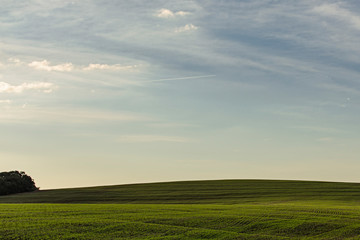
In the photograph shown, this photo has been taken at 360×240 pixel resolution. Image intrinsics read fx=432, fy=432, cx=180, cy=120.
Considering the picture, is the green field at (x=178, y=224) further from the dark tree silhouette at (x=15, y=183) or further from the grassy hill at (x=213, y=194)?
the dark tree silhouette at (x=15, y=183)

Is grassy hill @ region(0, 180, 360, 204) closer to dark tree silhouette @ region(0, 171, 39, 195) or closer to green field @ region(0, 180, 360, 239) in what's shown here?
dark tree silhouette @ region(0, 171, 39, 195)

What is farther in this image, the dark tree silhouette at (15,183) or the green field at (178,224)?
the dark tree silhouette at (15,183)

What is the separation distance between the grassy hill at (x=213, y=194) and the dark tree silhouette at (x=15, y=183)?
7.83 metres

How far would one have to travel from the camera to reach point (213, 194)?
6112 centimetres

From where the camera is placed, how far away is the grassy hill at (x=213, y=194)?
57188 mm

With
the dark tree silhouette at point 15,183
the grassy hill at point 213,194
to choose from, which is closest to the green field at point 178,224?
the grassy hill at point 213,194

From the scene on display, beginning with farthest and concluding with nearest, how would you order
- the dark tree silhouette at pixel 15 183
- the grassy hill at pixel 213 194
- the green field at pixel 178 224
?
the dark tree silhouette at pixel 15 183 < the grassy hill at pixel 213 194 < the green field at pixel 178 224

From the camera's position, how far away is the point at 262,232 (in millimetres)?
27312

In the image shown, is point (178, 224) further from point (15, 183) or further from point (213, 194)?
point (15, 183)

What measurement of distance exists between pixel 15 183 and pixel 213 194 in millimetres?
36341

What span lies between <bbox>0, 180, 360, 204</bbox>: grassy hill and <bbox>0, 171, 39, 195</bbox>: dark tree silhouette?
7.83 meters

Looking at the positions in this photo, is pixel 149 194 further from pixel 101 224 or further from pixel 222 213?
pixel 101 224

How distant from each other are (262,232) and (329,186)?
48.9 metres

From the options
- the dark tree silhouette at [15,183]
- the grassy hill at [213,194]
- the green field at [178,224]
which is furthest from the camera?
the dark tree silhouette at [15,183]
